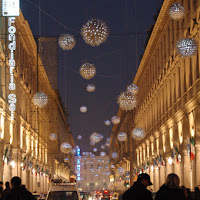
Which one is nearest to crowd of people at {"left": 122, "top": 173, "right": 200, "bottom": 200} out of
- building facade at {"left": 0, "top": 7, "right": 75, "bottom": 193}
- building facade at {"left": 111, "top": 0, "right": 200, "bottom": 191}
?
building facade at {"left": 111, "top": 0, "right": 200, "bottom": 191}

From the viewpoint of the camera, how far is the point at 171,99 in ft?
133

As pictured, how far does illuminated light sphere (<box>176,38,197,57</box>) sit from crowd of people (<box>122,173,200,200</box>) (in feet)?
35.5

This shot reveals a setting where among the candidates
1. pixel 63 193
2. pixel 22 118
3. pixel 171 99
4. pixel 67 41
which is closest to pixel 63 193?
pixel 63 193

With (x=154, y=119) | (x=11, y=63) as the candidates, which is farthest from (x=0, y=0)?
(x=154, y=119)

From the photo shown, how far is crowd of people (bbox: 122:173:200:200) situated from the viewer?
27.9 ft

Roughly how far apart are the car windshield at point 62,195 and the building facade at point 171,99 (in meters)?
12.0

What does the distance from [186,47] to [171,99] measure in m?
21.3

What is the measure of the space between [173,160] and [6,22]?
49.3 ft

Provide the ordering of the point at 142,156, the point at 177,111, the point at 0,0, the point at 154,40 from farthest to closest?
1. the point at 142,156
2. the point at 154,40
3. the point at 177,111
4. the point at 0,0

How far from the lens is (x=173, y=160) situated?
38.0 metres

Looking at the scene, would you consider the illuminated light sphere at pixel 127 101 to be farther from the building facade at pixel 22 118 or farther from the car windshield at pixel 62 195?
the building facade at pixel 22 118

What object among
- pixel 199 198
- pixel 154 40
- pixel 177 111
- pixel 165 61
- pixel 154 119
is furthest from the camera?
pixel 154 119

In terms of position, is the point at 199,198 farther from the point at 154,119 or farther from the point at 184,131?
the point at 154,119

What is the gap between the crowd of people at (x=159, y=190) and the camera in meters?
8.50
